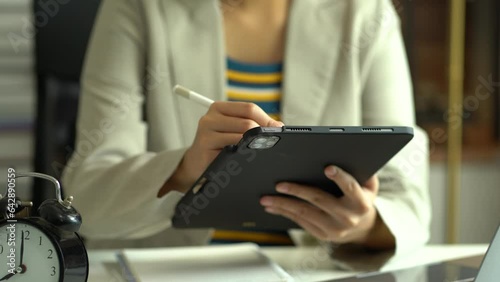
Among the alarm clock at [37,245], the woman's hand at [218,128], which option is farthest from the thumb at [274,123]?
the alarm clock at [37,245]

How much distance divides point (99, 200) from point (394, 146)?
0.44m

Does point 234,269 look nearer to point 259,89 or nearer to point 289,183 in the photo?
point 289,183

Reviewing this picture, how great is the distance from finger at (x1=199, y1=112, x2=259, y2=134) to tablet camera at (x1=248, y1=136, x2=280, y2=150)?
0.04 meters

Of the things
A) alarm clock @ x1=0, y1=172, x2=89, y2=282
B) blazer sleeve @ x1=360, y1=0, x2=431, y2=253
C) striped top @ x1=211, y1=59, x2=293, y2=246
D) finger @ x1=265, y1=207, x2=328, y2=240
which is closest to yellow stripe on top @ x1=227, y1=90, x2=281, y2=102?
striped top @ x1=211, y1=59, x2=293, y2=246

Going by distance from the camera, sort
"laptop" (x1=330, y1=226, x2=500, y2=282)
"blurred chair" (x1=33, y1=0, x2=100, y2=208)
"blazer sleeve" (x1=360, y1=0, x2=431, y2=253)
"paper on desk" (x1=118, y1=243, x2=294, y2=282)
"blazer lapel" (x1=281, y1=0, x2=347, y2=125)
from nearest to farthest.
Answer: "laptop" (x1=330, y1=226, x2=500, y2=282) < "paper on desk" (x1=118, y1=243, x2=294, y2=282) < "blazer sleeve" (x1=360, y1=0, x2=431, y2=253) < "blazer lapel" (x1=281, y1=0, x2=347, y2=125) < "blurred chair" (x1=33, y1=0, x2=100, y2=208)

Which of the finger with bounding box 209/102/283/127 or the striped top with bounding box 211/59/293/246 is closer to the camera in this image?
the finger with bounding box 209/102/283/127

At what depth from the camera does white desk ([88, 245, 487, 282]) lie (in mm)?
839

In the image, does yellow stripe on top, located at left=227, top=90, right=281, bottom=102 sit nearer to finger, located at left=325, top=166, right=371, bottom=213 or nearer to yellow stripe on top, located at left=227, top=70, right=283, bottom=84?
yellow stripe on top, located at left=227, top=70, right=283, bottom=84

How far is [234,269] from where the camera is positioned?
2.69 ft

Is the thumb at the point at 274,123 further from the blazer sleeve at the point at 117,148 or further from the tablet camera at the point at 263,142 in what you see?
the blazer sleeve at the point at 117,148

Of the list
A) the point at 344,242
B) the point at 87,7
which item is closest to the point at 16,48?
the point at 87,7

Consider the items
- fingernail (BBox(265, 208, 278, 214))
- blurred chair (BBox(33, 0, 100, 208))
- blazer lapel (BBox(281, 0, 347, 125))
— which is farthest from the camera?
blurred chair (BBox(33, 0, 100, 208))

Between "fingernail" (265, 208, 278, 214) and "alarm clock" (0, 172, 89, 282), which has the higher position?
"alarm clock" (0, 172, 89, 282)

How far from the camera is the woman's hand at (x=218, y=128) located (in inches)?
29.2
